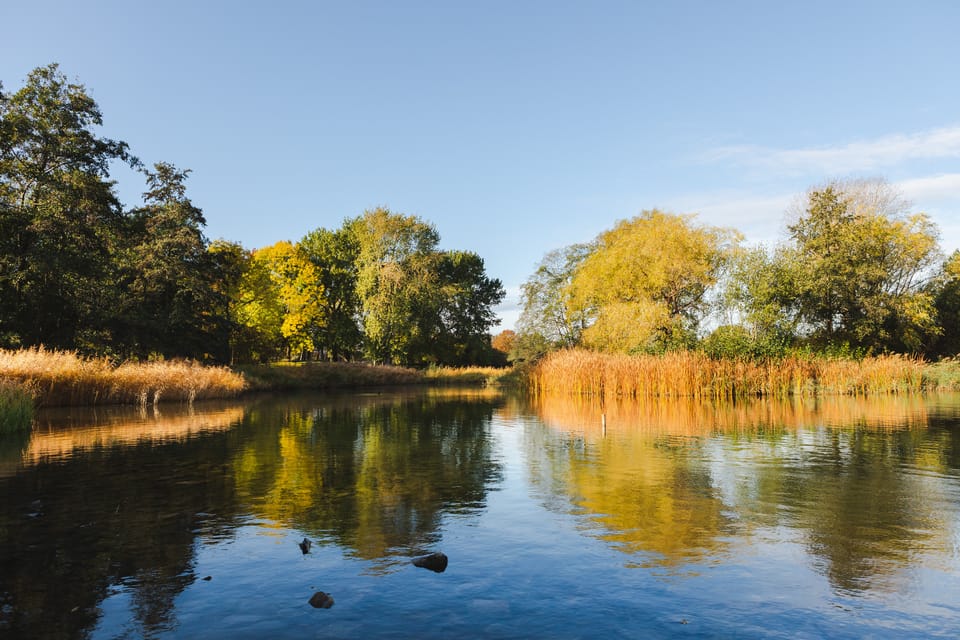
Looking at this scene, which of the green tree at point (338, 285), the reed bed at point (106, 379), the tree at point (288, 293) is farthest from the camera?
the green tree at point (338, 285)

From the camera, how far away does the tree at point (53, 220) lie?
34.1 metres

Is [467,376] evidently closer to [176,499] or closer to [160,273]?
[160,273]

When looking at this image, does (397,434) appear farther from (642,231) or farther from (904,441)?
(642,231)

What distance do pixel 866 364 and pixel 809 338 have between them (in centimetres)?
1498

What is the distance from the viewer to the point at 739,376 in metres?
33.8

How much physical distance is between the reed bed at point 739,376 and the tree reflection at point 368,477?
14.2 meters

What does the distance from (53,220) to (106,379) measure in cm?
1130

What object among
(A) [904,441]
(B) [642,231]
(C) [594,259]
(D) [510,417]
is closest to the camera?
(A) [904,441]

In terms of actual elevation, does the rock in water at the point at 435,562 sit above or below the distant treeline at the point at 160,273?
below

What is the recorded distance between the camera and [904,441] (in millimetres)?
16016

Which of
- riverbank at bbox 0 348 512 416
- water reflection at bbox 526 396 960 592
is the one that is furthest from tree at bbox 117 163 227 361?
water reflection at bbox 526 396 960 592

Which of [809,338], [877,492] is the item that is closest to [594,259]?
[809,338]

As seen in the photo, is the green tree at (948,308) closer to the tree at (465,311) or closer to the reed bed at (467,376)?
the reed bed at (467,376)

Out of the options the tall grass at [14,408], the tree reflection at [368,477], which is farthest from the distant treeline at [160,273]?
the tree reflection at [368,477]
